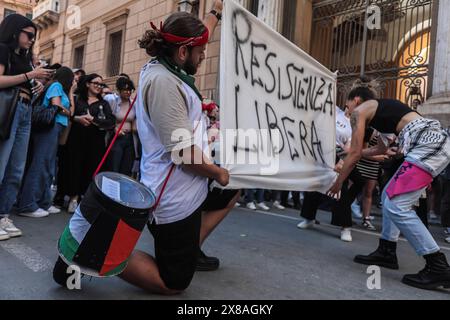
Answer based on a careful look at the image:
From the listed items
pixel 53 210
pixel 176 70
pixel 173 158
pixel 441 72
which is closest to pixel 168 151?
pixel 173 158

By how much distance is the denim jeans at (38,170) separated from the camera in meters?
4.55

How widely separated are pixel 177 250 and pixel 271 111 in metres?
1.25

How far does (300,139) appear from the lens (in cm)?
337

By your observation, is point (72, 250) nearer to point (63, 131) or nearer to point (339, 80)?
point (63, 131)

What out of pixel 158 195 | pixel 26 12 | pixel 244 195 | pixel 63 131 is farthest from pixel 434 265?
pixel 26 12

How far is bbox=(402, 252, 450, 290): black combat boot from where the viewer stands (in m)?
2.90

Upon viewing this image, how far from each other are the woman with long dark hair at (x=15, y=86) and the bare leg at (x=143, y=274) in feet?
5.50

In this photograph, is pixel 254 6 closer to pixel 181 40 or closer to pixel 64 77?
pixel 64 77

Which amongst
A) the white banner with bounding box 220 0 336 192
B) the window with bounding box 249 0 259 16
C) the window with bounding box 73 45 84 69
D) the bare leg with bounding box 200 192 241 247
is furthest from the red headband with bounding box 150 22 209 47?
the window with bounding box 73 45 84 69

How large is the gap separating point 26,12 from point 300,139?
42.7 metres

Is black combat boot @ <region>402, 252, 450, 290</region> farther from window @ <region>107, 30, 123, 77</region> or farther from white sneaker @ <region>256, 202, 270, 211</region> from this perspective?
window @ <region>107, 30, 123, 77</region>

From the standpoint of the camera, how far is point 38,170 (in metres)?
4.57

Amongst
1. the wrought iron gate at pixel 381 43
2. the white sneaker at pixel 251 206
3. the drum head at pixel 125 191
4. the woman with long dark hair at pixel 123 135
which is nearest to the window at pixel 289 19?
the wrought iron gate at pixel 381 43

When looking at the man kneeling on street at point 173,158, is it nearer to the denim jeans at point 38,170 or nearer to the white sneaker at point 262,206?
the denim jeans at point 38,170
